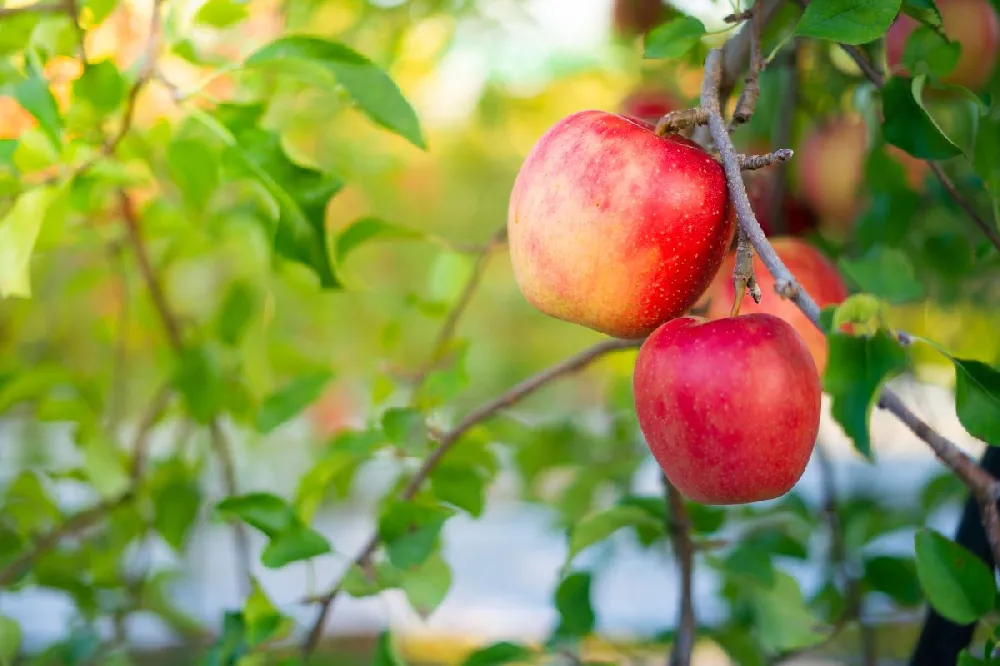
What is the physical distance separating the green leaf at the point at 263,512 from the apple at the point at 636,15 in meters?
0.66

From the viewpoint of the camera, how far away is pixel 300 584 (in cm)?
222

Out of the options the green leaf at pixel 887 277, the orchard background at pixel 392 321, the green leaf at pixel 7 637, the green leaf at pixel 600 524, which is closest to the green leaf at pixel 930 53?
the orchard background at pixel 392 321

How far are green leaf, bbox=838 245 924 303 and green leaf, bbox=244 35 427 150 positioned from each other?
27 cm

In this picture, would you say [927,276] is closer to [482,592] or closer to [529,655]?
[529,655]

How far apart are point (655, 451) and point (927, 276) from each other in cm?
72

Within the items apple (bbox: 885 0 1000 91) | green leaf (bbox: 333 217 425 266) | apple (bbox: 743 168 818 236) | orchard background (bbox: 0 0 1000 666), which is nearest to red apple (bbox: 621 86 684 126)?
orchard background (bbox: 0 0 1000 666)

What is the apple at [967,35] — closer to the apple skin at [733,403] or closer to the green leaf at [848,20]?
the green leaf at [848,20]

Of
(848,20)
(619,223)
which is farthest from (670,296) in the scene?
A: (848,20)

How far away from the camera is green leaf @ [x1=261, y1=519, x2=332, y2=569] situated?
0.55m

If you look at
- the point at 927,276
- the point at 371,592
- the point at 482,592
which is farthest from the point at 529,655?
the point at 482,592

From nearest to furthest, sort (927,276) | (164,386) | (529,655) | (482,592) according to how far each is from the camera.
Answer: (529,655) → (164,386) → (927,276) → (482,592)

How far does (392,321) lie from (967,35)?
0.51 m

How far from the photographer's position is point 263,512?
1.88 ft

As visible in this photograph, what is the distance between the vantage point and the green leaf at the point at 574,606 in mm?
695
